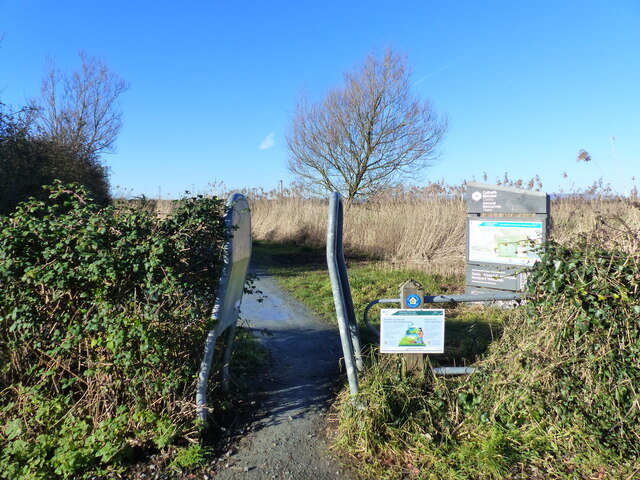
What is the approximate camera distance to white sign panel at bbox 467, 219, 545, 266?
22.3 ft

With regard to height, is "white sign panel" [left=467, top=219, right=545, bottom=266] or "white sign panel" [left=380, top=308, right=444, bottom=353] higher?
"white sign panel" [left=467, top=219, right=545, bottom=266]

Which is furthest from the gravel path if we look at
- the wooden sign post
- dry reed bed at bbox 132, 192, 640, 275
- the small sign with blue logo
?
dry reed bed at bbox 132, 192, 640, 275

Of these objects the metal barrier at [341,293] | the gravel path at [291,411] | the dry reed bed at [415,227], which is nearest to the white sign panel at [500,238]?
the dry reed bed at [415,227]

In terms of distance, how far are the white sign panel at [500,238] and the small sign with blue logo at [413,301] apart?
Answer: 146 inches

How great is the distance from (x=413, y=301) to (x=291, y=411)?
1408 mm

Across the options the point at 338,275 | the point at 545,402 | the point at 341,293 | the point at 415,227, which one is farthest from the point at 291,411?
the point at 415,227

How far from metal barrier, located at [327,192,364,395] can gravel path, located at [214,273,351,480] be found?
532 millimetres

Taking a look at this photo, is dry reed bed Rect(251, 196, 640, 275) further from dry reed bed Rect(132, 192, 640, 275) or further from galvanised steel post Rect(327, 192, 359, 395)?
galvanised steel post Rect(327, 192, 359, 395)

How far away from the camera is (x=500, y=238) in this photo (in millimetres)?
7184

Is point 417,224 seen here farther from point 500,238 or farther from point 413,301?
point 413,301

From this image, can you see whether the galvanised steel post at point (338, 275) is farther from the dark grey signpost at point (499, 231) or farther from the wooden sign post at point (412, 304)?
the dark grey signpost at point (499, 231)

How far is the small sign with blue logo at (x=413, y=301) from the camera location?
3.58 meters

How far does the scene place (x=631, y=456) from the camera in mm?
2760

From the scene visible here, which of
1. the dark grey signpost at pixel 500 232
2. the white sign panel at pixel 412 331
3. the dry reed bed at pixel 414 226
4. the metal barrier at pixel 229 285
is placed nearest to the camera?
the metal barrier at pixel 229 285
